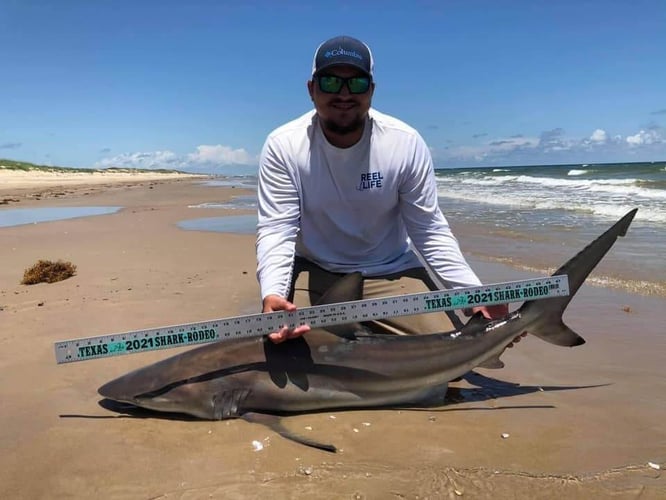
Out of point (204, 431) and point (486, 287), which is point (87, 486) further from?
point (486, 287)

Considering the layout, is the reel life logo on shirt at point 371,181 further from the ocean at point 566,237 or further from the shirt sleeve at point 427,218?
the ocean at point 566,237

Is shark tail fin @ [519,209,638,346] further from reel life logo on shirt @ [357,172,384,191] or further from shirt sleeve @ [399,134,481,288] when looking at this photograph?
reel life logo on shirt @ [357,172,384,191]

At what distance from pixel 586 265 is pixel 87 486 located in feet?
9.59

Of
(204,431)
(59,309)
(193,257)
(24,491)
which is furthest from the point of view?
(193,257)

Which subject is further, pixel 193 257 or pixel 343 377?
pixel 193 257

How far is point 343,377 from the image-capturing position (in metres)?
3.33

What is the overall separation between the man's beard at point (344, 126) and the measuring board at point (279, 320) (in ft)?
3.74

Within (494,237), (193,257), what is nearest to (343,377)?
(193,257)

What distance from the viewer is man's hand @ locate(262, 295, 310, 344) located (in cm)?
315

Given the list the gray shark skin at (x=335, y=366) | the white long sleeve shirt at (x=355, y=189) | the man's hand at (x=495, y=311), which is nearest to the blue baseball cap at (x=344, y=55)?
the white long sleeve shirt at (x=355, y=189)

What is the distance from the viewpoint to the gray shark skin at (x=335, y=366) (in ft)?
10.6

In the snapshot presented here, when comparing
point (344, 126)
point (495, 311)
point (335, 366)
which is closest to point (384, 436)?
point (335, 366)

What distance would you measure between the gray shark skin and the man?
12.4 inches

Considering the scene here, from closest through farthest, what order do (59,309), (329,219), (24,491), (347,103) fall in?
(24,491)
(347,103)
(329,219)
(59,309)
